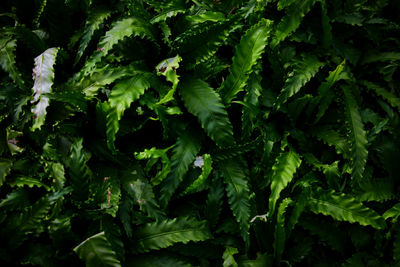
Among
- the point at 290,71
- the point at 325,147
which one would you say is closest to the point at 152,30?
the point at 290,71

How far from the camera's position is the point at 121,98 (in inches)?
65.5

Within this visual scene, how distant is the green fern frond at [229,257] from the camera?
1.59 m

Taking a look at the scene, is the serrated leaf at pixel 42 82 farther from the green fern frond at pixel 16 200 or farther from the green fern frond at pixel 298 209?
the green fern frond at pixel 298 209

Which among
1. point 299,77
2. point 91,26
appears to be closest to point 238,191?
point 299,77

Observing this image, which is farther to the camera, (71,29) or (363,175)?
(71,29)

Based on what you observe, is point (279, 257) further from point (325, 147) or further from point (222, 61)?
point (222, 61)

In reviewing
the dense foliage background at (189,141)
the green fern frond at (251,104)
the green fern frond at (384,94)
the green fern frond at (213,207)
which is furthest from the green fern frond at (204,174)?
the green fern frond at (384,94)

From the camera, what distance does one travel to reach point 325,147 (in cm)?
203

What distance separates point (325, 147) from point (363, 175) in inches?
10.8

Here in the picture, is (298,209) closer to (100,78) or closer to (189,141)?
(189,141)

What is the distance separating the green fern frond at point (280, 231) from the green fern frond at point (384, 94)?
1057 mm

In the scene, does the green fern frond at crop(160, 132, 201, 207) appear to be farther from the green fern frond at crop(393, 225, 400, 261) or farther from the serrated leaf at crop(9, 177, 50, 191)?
the green fern frond at crop(393, 225, 400, 261)

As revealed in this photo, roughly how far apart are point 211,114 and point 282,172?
1.68 ft

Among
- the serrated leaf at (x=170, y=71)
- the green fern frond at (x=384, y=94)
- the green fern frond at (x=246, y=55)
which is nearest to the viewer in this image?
the serrated leaf at (x=170, y=71)
